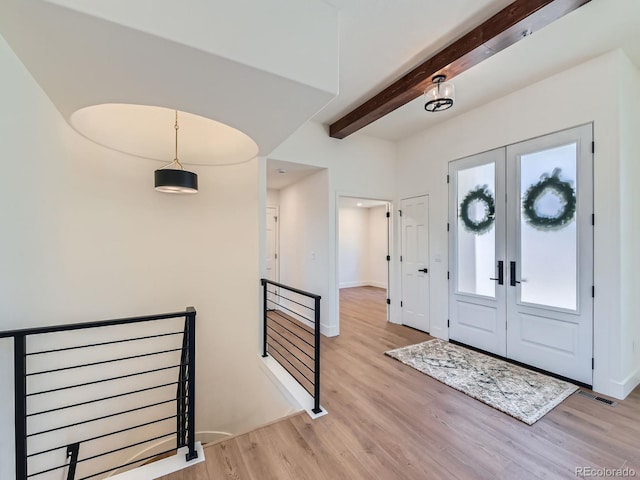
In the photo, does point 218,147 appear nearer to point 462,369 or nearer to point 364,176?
point 364,176

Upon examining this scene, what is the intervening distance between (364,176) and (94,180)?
11.2ft

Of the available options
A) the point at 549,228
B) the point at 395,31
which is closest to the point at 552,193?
the point at 549,228

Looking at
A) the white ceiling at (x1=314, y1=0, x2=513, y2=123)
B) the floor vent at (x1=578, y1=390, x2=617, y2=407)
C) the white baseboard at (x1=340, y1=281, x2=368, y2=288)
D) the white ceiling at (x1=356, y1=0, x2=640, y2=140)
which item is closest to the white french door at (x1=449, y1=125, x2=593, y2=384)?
the floor vent at (x1=578, y1=390, x2=617, y2=407)

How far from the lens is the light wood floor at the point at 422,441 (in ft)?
5.67

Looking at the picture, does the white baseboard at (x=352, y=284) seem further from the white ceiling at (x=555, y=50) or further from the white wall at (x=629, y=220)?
the white wall at (x=629, y=220)

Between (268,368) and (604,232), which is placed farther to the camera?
(268,368)

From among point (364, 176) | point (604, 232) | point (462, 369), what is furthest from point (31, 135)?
point (604, 232)

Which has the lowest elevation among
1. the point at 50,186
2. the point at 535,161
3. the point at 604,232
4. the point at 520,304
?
the point at 520,304

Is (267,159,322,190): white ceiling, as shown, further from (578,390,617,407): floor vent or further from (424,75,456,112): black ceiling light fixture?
(578,390,617,407): floor vent

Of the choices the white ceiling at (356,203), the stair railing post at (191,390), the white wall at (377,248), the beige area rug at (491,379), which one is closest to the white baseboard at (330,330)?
the beige area rug at (491,379)

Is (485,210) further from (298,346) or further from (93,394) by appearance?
(93,394)

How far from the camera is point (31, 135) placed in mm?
1860

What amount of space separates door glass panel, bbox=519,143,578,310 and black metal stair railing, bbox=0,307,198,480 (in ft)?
11.1

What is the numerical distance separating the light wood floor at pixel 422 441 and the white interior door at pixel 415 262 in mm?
1652
